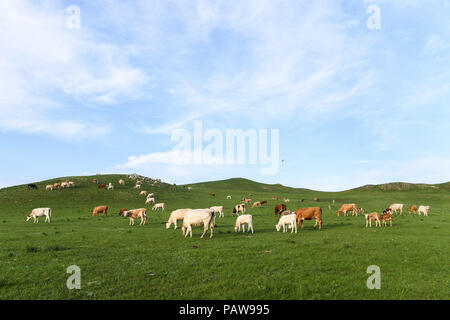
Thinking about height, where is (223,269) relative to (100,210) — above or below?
above

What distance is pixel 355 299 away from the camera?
337 inches

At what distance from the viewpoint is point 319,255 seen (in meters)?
14.0

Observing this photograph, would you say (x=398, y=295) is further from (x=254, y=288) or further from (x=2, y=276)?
(x=2, y=276)

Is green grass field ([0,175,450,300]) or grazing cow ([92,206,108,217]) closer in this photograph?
green grass field ([0,175,450,300])

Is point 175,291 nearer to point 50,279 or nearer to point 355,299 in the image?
point 50,279

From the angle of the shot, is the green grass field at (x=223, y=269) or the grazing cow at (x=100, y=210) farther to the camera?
the grazing cow at (x=100, y=210)

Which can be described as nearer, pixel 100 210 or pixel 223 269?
pixel 223 269

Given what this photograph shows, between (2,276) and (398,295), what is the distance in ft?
49.8

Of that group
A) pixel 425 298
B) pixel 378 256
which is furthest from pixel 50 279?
pixel 378 256
